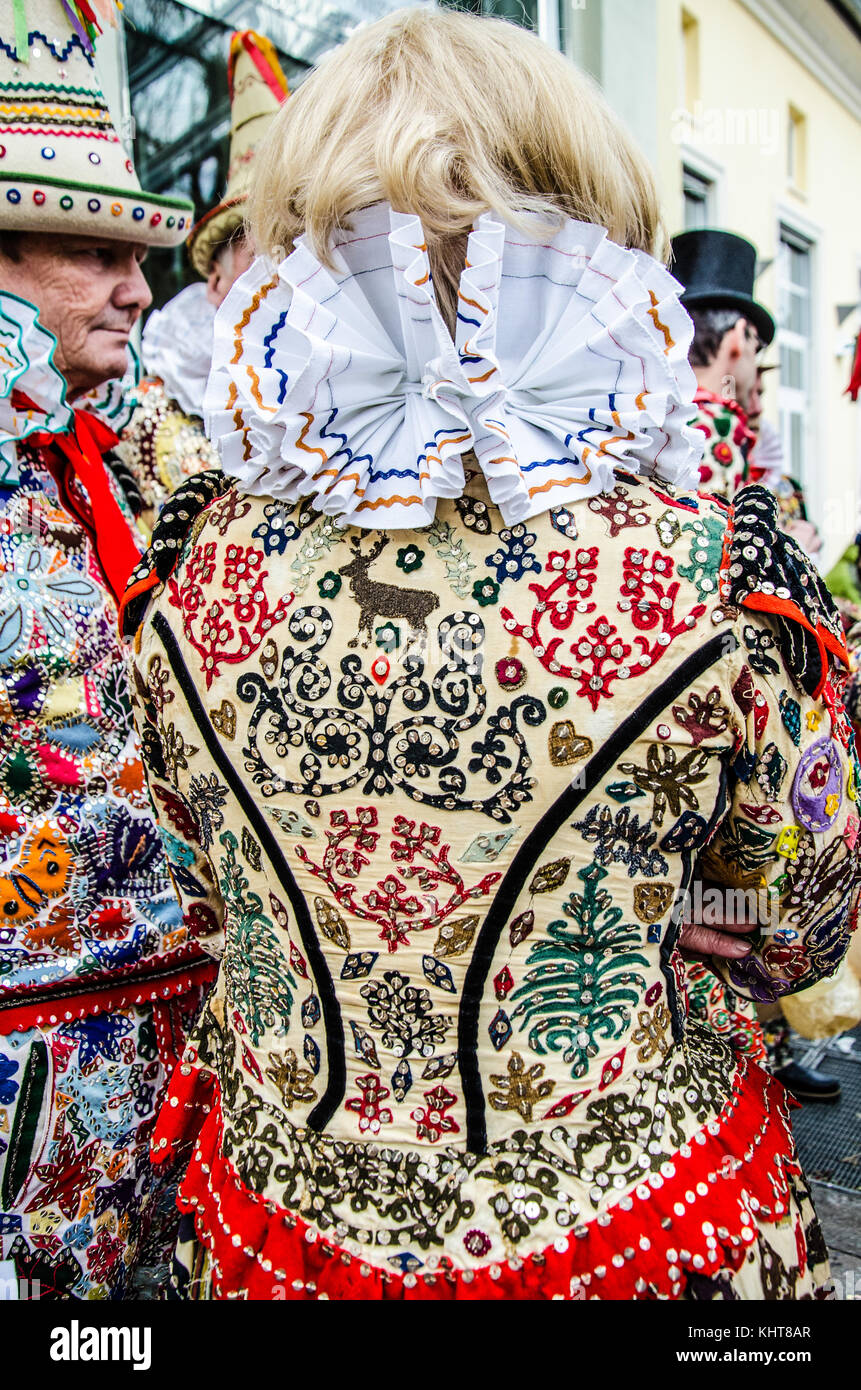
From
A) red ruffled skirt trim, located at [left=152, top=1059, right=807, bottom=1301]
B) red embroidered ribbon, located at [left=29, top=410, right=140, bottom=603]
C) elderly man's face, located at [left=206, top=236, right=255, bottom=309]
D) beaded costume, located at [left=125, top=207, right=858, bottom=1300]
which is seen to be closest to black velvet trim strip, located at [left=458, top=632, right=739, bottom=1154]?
beaded costume, located at [left=125, top=207, right=858, bottom=1300]

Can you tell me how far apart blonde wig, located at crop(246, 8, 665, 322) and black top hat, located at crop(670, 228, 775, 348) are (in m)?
2.26

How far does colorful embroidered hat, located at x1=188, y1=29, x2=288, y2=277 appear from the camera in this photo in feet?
10.0

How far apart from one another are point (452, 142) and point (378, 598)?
0.41 metres

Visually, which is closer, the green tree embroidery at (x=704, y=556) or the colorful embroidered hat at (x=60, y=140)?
the green tree embroidery at (x=704, y=556)

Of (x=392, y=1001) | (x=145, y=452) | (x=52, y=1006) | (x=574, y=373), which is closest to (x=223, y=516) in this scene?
(x=574, y=373)

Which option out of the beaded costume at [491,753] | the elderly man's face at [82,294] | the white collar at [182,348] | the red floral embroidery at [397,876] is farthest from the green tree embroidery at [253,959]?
the white collar at [182,348]

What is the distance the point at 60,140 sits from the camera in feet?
5.73

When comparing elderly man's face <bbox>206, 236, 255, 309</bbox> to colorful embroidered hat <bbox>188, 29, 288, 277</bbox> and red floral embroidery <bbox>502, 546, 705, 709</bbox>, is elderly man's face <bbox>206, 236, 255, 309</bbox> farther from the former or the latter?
red floral embroidery <bbox>502, 546, 705, 709</bbox>

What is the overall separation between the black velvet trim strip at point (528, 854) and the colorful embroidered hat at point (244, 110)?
2.63 m

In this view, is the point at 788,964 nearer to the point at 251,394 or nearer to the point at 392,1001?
the point at 392,1001

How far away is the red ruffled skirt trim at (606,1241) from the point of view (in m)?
0.95

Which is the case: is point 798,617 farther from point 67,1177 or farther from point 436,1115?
point 67,1177

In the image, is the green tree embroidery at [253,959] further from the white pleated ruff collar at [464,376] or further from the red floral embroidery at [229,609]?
the white pleated ruff collar at [464,376]
